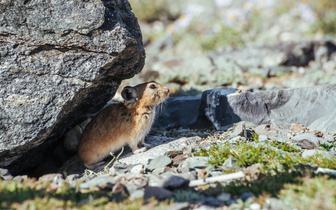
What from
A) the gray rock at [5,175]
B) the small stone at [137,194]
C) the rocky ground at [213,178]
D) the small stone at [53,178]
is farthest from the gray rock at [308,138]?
the gray rock at [5,175]

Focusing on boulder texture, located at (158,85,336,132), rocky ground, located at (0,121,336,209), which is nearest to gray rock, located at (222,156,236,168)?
rocky ground, located at (0,121,336,209)

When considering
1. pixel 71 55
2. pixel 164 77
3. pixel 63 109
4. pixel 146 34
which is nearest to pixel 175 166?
pixel 63 109

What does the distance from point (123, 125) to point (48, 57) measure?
6.73ft

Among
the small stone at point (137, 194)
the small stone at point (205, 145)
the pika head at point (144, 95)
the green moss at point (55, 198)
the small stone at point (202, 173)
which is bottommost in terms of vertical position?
the small stone at point (202, 173)

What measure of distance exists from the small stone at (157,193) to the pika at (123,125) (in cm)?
242

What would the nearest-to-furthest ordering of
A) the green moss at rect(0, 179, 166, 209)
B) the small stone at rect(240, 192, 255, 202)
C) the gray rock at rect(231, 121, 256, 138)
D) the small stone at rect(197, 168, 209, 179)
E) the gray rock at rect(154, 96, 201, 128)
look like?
the green moss at rect(0, 179, 166, 209)
the small stone at rect(240, 192, 255, 202)
the small stone at rect(197, 168, 209, 179)
the gray rock at rect(231, 121, 256, 138)
the gray rock at rect(154, 96, 201, 128)

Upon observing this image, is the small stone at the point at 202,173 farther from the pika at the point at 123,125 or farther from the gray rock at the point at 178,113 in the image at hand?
the gray rock at the point at 178,113

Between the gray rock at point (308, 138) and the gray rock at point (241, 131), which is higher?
the gray rock at point (241, 131)

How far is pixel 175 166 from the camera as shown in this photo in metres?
5.86

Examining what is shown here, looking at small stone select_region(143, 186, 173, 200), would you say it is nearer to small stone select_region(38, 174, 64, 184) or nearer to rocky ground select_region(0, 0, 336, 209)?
rocky ground select_region(0, 0, 336, 209)

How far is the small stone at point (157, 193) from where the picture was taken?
4.35m

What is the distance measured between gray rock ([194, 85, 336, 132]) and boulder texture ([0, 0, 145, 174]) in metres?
2.56

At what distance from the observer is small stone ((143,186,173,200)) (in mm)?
4348

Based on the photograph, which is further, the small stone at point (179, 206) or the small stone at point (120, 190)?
the small stone at point (120, 190)
